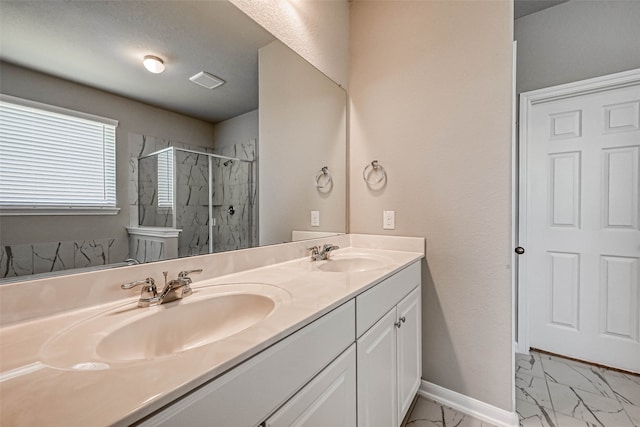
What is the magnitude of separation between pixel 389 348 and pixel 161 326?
869mm

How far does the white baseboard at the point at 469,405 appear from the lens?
1360 millimetres

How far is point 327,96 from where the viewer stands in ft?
5.70

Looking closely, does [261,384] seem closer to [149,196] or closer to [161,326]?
[161,326]

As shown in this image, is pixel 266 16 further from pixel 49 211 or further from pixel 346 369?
pixel 346 369

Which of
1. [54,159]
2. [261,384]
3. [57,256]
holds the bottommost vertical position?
[261,384]

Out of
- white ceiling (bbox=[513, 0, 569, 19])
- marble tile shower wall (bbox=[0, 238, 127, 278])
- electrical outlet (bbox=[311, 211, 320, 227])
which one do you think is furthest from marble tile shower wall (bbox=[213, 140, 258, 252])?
white ceiling (bbox=[513, 0, 569, 19])

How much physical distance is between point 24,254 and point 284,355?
2.23ft

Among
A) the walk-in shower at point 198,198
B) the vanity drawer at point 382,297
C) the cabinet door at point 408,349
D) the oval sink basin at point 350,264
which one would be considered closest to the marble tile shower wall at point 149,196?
the walk-in shower at point 198,198

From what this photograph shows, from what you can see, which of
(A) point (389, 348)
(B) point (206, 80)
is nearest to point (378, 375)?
(A) point (389, 348)

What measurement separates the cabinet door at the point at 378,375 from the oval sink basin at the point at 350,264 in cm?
36

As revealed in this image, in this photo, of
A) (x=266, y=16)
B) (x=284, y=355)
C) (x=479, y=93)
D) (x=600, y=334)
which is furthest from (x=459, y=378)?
(x=266, y=16)

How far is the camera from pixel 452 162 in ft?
4.91

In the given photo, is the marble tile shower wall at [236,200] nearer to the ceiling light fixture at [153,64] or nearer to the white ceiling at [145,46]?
the white ceiling at [145,46]

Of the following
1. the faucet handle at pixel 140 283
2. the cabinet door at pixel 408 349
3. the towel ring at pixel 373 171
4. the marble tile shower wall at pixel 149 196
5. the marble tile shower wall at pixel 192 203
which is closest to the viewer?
the faucet handle at pixel 140 283
